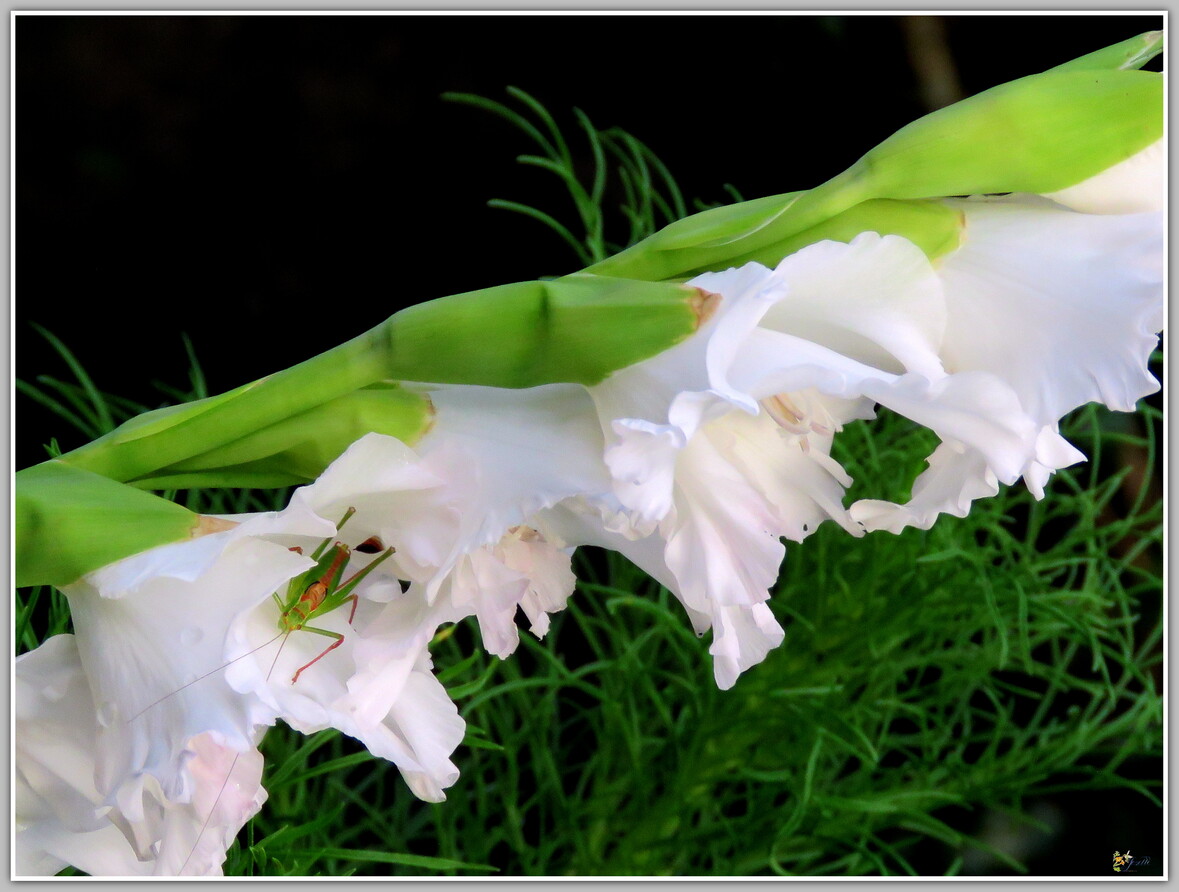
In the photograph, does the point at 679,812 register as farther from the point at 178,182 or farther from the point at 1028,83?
the point at 178,182

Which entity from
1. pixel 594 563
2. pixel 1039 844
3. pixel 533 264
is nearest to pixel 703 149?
pixel 533 264

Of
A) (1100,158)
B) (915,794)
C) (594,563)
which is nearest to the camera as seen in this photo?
(1100,158)

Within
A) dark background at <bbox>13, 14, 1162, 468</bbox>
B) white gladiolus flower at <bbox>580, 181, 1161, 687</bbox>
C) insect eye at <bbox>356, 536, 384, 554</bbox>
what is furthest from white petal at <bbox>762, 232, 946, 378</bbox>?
dark background at <bbox>13, 14, 1162, 468</bbox>

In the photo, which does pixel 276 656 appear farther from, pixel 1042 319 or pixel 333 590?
pixel 1042 319

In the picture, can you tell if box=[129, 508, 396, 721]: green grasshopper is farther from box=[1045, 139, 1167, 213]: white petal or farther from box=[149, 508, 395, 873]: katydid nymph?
box=[1045, 139, 1167, 213]: white petal

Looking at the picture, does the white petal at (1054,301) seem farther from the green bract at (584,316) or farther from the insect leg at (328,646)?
the insect leg at (328,646)

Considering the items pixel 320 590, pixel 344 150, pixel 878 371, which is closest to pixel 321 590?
pixel 320 590
